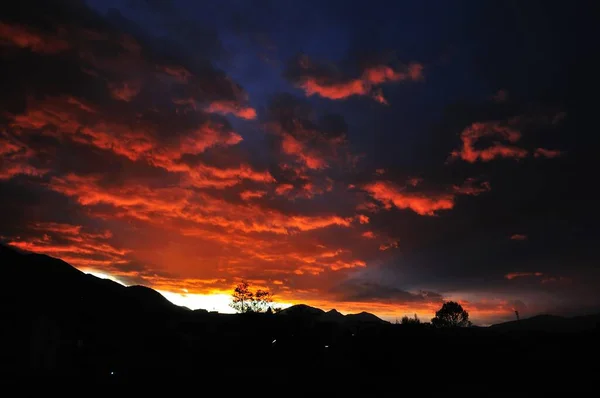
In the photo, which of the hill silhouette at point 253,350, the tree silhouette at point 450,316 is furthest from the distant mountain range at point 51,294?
the tree silhouette at point 450,316

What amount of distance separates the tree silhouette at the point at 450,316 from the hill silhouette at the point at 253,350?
61356mm

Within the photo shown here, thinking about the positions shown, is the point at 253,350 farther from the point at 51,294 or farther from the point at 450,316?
the point at 450,316

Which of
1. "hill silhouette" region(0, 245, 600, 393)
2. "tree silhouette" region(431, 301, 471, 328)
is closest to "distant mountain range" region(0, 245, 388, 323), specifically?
"hill silhouette" region(0, 245, 600, 393)

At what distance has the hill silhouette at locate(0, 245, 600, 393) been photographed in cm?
3127

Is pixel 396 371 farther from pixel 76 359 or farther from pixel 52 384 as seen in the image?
pixel 76 359

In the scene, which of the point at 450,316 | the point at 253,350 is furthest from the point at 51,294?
the point at 450,316

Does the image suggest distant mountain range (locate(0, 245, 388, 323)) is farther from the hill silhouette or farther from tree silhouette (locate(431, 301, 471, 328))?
tree silhouette (locate(431, 301, 471, 328))

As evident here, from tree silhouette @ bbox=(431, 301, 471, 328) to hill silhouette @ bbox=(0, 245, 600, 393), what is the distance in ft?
201

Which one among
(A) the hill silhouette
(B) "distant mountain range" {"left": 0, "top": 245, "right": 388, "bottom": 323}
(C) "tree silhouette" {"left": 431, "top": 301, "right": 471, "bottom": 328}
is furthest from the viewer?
(C) "tree silhouette" {"left": 431, "top": 301, "right": 471, "bottom": 328}

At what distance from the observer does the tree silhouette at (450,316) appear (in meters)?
98.6

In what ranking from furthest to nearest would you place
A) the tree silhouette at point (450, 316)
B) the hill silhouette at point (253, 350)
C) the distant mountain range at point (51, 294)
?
the tree silhouette at point (450, 316), the distant mountain range at point (51, 294), the hill silhouette at point (253, 350)

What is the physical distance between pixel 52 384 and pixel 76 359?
502 inches

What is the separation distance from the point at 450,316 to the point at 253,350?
77.2 m

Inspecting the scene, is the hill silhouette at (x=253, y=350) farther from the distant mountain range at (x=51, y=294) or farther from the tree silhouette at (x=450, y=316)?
the tree silhouette at (x=450, y=316)
